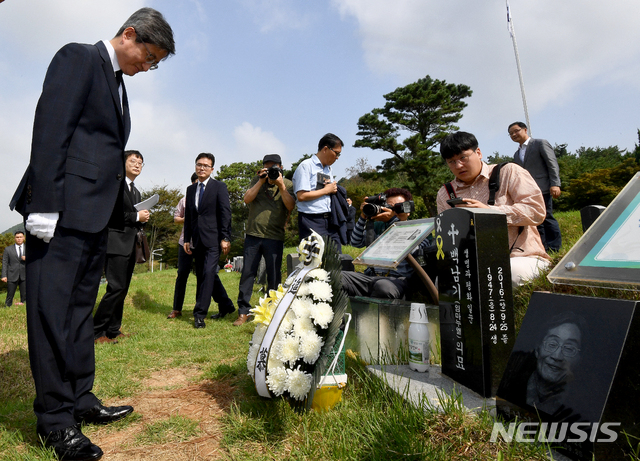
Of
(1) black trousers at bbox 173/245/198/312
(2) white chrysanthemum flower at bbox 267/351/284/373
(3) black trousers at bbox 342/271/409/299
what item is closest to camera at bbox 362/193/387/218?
(3) black trousers at bbox 342/271/409/299

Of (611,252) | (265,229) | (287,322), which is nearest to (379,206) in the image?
(265,229)

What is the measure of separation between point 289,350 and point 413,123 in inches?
975

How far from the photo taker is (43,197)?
190 centimetres

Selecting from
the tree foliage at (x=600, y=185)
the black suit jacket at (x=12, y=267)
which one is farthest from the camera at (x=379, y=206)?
the tree foliage at (x=600, y=185)

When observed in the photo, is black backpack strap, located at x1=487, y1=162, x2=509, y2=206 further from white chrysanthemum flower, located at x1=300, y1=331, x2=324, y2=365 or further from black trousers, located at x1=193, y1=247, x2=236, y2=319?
black trousers, located at x1=193, y1=247, x2=236, y2=319

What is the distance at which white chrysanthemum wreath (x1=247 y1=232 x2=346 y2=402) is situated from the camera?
6.45 ft

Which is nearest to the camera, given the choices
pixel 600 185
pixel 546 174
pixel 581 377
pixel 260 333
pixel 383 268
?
pixel 581 377

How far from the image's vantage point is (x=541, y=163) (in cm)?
533

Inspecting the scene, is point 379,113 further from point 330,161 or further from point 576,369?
point 576,369

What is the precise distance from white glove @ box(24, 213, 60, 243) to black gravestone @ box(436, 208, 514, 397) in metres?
2.08

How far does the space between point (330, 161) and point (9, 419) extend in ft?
11.5

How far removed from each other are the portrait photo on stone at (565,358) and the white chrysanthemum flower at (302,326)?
913 millimetres

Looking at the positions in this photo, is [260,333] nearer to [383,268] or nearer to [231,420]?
[231,420]

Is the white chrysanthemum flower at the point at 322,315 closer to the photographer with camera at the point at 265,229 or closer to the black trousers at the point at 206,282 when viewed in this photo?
the photographer with camera at the point at 265,229
